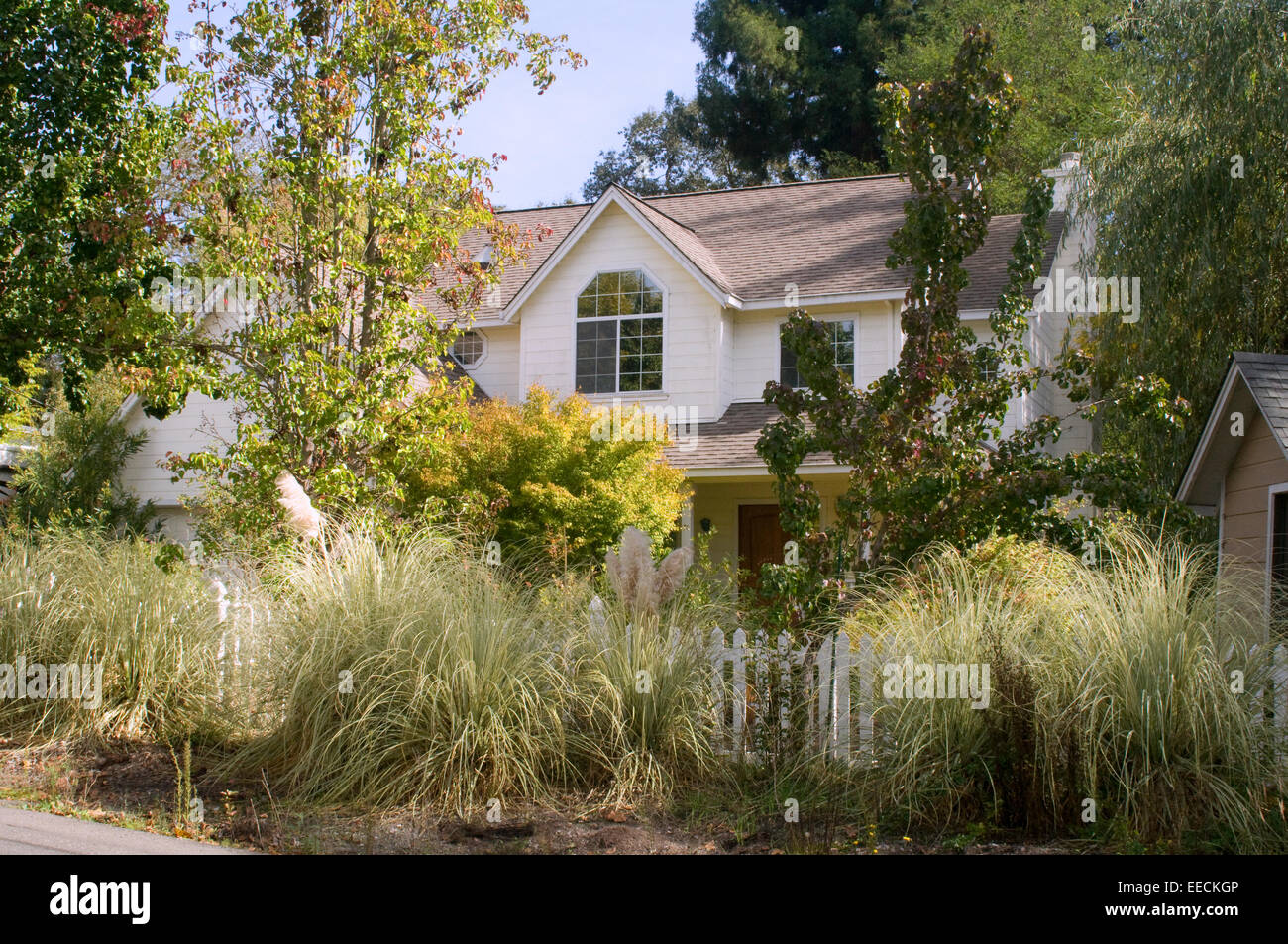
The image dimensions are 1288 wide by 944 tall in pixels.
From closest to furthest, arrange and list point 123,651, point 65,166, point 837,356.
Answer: point 123,651
point 65,166
point 837,356

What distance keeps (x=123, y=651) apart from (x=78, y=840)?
2.56 metres

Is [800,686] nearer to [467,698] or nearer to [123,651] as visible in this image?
[467,698]

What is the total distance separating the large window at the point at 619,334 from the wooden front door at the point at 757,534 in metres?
2.58

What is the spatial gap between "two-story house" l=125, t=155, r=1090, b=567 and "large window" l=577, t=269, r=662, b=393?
21 mm

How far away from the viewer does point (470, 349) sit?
2016 centimetres

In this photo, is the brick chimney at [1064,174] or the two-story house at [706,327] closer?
the two-story house at [706,327]

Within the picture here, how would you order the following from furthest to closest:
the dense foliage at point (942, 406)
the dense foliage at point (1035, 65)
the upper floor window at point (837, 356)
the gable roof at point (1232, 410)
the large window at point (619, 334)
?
the dense foliage at point (1035, 65)
the large window at point (619, 334)
the upper floor window at point (837, 356)
the gable roof at point (1232, 410)
the dense foliage at point (942, 406)

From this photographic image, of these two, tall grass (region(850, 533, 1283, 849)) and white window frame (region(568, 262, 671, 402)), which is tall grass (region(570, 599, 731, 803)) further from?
white window frame (region(568, 262, 671, 402))

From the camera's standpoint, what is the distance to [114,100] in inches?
500

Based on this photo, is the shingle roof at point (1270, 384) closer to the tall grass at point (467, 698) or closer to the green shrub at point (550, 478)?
the tall grass at point (467, 698)

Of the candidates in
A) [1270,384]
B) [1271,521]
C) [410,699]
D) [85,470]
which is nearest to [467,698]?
[410,699]

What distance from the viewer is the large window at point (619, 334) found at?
58.3ft

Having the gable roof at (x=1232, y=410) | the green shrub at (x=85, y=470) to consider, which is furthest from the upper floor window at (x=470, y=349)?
the gable roof at (x=1232, y=410)
